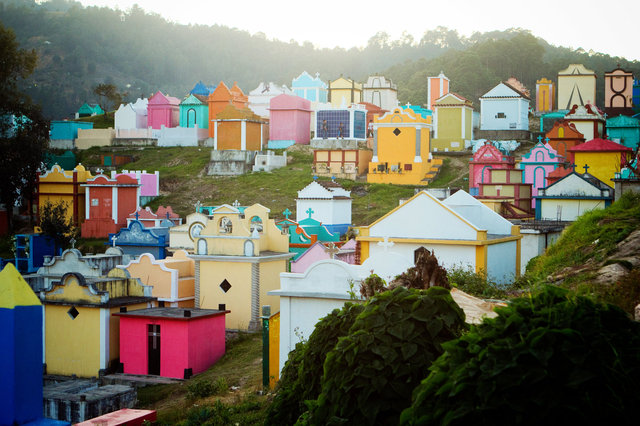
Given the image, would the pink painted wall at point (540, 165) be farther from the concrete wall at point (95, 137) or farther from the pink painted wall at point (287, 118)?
the concrete wall at point (95, 137)

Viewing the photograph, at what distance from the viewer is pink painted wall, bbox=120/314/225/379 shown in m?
21.3

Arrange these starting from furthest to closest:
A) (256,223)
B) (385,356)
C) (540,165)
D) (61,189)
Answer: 1. (61,189)
2. (540,165)
3. (256,223)
4. (385,356)

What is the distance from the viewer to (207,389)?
18.4 m

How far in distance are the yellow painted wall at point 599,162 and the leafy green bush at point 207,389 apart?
77.1 ft

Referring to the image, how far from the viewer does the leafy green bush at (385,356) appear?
7211 mm

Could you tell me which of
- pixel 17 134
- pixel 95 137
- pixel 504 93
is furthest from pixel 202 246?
pixel 95 137

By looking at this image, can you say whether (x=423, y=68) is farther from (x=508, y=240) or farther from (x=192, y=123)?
(x=508, y=240)

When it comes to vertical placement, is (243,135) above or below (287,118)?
below

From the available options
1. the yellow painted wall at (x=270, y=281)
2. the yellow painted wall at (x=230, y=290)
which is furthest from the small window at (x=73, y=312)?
the yellow painted wall at (x=270, y=281)

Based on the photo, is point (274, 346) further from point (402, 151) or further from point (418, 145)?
point (402, 151)

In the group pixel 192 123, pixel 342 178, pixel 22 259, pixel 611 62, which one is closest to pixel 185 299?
pixel 22 259

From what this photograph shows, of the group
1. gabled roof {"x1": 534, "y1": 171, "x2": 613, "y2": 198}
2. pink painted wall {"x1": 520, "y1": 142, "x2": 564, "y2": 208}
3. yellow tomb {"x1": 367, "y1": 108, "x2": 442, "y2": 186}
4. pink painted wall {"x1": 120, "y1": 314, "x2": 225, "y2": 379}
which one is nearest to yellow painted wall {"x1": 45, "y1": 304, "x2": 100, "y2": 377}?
pink painted wall {"x1": 120, "y1": 314, "x2": 225, "y2": 379}

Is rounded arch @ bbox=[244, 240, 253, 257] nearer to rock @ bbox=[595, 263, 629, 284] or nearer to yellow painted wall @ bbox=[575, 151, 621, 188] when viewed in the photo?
rock @ bbox=[595, 263, 629, 284]

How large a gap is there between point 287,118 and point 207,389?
36312 mm
